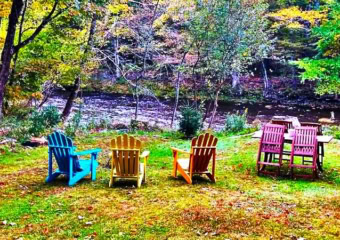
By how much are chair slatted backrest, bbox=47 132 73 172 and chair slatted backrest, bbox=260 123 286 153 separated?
11.8ft

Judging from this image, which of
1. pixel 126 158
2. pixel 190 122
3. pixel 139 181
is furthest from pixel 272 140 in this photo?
pixel 190 122

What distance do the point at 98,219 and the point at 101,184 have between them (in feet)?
5.84

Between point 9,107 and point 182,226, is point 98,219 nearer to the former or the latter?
point 182,226

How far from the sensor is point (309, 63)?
49.0 ft

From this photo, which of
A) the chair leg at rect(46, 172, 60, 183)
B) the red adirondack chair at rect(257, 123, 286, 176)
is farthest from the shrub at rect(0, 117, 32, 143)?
the red adirondack chair at rect(257, 123, 286, 176)

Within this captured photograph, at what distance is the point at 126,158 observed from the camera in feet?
20.5

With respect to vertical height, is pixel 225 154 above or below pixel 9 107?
below

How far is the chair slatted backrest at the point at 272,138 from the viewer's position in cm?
725

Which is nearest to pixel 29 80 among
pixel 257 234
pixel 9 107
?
pixel 9 107

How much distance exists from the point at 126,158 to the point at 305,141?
3.39 metres

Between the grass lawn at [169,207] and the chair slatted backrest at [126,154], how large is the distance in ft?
0.92

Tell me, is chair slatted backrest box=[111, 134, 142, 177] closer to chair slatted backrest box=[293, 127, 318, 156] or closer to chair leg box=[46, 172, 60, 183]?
chair leg box=[46, 172, 60, 183]

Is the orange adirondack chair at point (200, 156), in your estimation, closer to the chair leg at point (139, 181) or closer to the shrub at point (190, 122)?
the chair leg at point (139, 181)

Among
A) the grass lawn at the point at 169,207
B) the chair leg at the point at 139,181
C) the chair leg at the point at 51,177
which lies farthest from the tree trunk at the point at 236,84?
the chair leg at the point at 51,177
